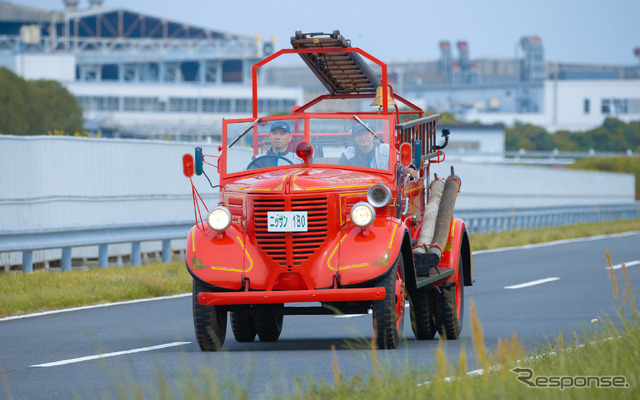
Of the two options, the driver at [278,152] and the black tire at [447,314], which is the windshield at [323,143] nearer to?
the driver at [278,152]

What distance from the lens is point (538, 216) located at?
3931cm

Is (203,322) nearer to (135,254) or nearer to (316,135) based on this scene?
(316,135)

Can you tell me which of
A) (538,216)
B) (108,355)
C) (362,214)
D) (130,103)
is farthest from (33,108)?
(362,214)

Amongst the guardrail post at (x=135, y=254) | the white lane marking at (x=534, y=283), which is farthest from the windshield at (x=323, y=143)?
the guardrail post at (x=135, y=254)

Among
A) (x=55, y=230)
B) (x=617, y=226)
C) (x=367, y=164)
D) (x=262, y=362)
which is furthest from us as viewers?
(x=617, y=226)

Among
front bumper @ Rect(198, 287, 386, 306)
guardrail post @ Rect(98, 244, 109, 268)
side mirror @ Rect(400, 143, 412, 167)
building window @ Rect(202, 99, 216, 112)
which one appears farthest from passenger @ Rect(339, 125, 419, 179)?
building window @ Rect(202, 99, 216, 112)

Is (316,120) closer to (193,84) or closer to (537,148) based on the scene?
(537,148)

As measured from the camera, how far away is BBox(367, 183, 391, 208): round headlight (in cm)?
1026

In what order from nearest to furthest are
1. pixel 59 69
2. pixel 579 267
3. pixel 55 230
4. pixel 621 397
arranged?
1. pixel 621 397
2. pixel 55 230
3. pixel 579 267
4. pixel 59 69

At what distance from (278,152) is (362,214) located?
1.51 meters

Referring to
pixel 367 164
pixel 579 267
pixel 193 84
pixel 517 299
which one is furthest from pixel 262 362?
pixel 193 84

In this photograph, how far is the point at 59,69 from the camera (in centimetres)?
13425

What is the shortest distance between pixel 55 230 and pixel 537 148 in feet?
359

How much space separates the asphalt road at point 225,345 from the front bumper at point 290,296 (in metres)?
0.43
